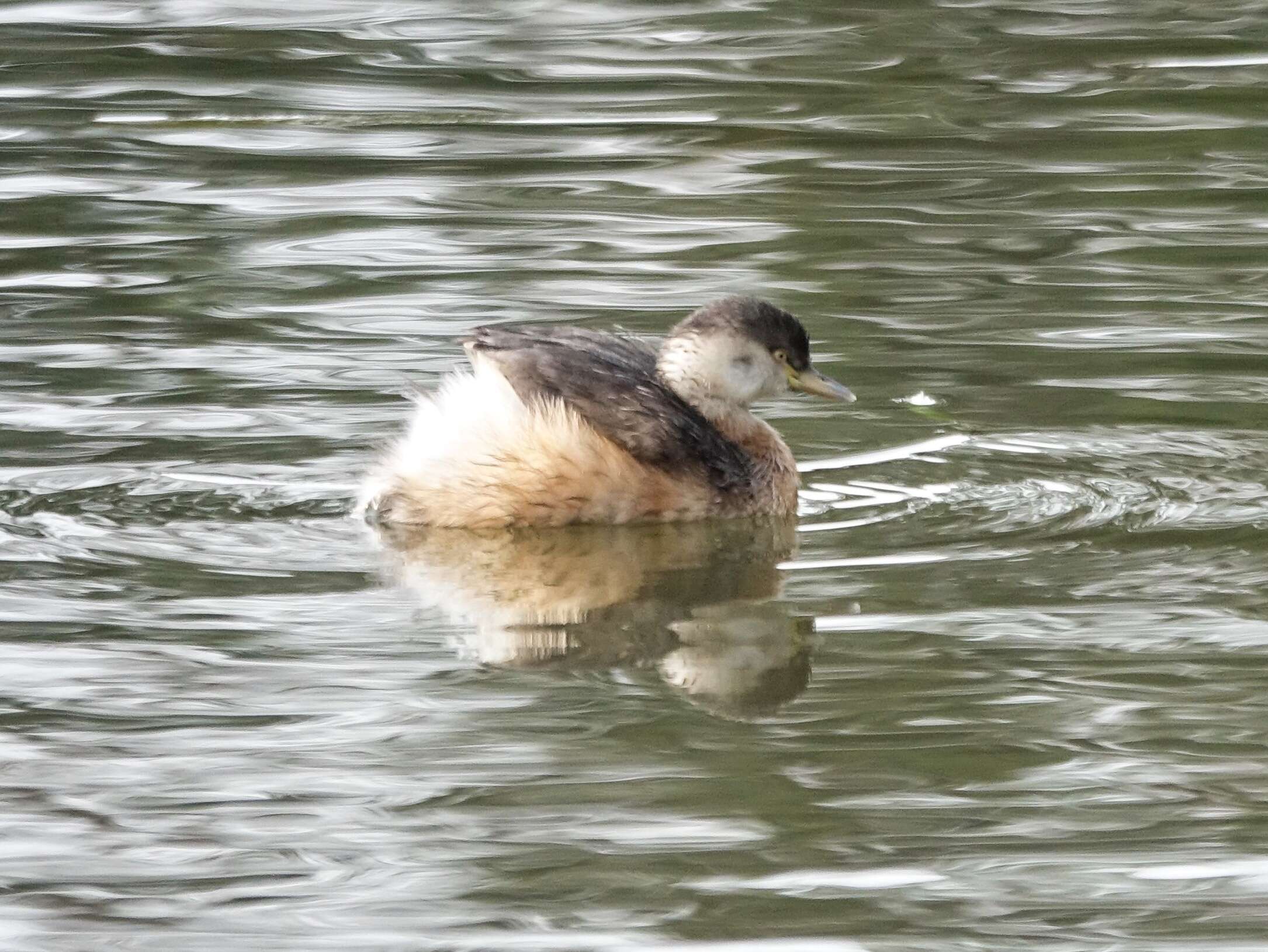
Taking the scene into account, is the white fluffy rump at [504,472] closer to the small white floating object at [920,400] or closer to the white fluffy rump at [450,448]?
the white fluffy rump at [450,448]

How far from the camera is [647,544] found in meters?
6.71

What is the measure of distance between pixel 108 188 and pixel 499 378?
484 cm

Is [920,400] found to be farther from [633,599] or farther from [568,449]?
[633,599]

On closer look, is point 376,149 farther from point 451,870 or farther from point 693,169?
point 451,870

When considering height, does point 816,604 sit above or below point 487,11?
below

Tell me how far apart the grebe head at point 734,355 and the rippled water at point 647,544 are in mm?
370

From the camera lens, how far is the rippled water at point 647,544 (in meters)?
4.33

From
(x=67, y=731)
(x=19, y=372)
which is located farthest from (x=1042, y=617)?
(x=19, y=372)

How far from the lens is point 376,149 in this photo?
11.9 meters

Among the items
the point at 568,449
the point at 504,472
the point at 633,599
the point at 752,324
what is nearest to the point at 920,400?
the point at 752,324

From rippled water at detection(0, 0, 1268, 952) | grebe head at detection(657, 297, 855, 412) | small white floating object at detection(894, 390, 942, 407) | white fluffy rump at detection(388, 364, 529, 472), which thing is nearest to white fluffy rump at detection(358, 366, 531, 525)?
white fluffy rump at detection(388, 364, 529, 472)

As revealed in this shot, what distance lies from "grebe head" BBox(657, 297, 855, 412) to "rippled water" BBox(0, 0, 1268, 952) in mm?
370

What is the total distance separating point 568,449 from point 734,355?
0.68 metres

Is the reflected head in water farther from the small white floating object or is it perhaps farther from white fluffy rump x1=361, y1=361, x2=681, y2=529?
the small white floating object
